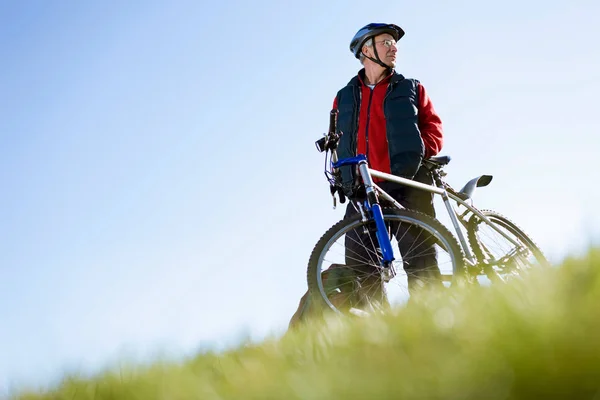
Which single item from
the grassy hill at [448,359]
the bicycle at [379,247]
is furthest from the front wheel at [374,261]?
the grassy hill at [448,359]

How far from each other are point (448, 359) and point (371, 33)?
4664mm

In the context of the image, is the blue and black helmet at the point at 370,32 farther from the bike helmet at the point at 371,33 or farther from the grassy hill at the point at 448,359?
the grassy hill at the point at 448,359

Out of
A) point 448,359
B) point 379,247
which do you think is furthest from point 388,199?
point 448,359

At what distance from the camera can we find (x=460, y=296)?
207cm

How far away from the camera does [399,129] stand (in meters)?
5.16

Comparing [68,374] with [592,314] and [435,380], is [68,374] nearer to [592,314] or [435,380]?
[435,380]

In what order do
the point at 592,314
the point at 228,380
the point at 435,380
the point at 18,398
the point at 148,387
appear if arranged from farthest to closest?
the point at 18,398 < the point at 148,387 < the point at 228,380 < the point at 592,314 < the point at 435,380

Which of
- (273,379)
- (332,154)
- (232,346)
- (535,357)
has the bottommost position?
(535,357)

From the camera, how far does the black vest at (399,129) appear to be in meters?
5.15

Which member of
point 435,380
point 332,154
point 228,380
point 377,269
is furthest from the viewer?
point 332,154

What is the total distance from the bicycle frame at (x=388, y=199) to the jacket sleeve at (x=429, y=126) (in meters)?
0.38

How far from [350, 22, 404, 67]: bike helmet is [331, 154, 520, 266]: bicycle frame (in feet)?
4.12

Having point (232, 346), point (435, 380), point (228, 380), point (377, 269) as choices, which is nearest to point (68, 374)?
point (232, 346)

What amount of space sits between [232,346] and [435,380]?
1515 mm
